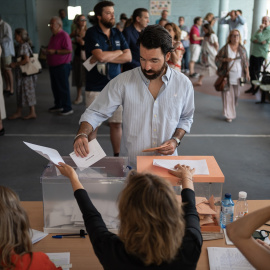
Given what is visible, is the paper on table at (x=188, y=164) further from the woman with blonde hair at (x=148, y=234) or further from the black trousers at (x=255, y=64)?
the black trousers at (x=255, y=64)

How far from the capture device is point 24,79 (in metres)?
6.38

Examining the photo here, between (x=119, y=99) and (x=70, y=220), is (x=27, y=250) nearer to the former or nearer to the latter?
(x=70, y=220)

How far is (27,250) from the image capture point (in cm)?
150

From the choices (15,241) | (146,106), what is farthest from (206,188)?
(15,241)

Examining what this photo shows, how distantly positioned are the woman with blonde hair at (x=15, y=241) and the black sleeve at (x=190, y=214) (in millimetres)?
577

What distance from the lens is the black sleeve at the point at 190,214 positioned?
1.52 metres

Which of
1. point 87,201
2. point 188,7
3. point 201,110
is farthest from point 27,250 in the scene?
point 188,7

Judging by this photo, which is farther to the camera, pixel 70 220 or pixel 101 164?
pixel 101 164

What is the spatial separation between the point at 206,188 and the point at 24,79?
4.93 m

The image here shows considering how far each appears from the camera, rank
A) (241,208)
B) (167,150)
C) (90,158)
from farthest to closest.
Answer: (167,150)
(241,208)
(90,158)

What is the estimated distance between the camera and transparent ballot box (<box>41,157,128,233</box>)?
6.48 feet

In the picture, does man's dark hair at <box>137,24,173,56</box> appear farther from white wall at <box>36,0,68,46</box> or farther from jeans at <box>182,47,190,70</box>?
white wall at <box>36,0,68,46</box>

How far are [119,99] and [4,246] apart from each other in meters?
1.34

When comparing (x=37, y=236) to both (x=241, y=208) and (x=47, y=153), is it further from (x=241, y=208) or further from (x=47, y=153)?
(x=241, y=208)
